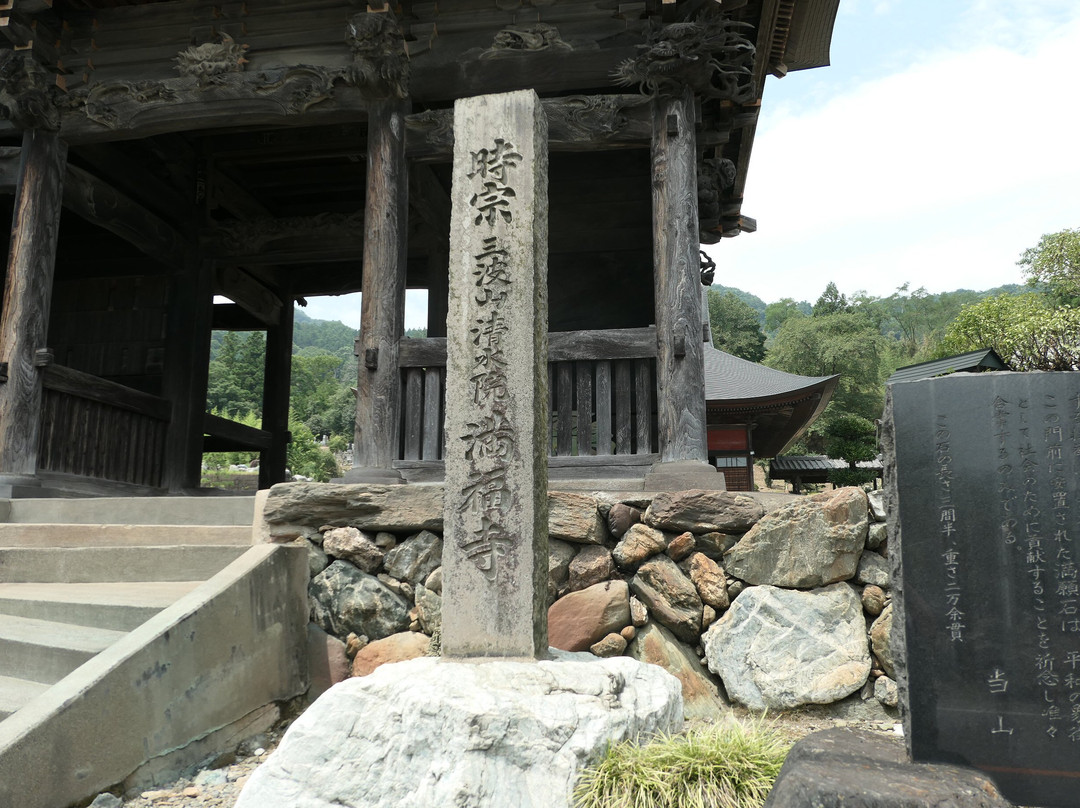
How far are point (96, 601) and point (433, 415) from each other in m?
2.30

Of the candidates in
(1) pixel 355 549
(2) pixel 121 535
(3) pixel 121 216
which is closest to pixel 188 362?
(3) pixel 121 216

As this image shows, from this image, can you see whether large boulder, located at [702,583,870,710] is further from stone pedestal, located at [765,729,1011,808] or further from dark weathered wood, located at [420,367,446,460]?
dark weathered wood, located at [420,367,446,460]

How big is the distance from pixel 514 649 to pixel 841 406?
30704mm

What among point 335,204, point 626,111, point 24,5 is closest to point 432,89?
point 626,111

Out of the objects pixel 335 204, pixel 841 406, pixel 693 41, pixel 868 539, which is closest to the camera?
pixel 868 539

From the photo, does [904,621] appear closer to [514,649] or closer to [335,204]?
[514,649]

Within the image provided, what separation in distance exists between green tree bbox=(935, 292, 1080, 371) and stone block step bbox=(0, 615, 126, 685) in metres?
14.2

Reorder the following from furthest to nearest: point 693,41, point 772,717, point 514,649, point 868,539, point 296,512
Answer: point 693,41
point 296,512
point 868,539
point 772,717
point 514,649

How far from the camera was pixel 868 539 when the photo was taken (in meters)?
4.62

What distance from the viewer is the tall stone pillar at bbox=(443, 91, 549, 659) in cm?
370

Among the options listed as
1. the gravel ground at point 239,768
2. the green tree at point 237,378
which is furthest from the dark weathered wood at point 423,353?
the green tree at point 237,378

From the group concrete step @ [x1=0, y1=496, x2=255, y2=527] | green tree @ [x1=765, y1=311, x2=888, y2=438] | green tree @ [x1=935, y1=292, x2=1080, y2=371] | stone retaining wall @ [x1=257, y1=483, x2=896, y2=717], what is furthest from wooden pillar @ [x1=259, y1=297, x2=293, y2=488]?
green tree @ [x1=765, y1=311, x2=888, y2=438]

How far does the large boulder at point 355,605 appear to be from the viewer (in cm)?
479

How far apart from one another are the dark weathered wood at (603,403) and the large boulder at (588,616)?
1.22 meters
